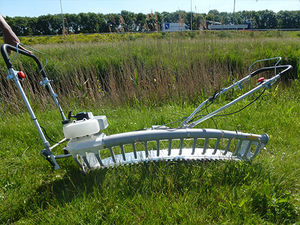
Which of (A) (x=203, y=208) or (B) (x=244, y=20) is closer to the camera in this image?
(A) (x=203, y=208)

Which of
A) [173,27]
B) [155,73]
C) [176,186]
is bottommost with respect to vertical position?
[176,186]

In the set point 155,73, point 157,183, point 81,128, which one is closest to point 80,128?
point 81,128

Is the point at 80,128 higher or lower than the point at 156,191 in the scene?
higher

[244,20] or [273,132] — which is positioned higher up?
[244,20]

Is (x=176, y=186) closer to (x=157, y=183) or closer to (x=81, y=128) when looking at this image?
(x=157, y=183)

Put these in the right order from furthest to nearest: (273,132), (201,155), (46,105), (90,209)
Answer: (46,105) → (273,132) → (201,155) → (90,209)

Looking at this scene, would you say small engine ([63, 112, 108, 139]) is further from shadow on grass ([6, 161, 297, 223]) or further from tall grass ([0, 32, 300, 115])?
tall grass ([0, 32, 300, 115])

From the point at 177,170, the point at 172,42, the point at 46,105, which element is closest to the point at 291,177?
the point at 177,170

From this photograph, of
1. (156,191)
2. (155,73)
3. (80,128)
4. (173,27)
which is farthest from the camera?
(173,27)

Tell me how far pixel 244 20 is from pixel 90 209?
5593mm

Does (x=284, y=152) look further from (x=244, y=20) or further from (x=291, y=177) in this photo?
(x=244, y=20)

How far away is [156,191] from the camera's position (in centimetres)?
171

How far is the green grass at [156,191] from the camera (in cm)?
152

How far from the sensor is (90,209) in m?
1.57
